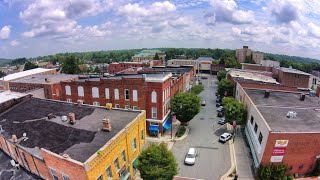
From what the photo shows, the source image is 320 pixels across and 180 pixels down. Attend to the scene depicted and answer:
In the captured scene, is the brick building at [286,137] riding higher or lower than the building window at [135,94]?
lower

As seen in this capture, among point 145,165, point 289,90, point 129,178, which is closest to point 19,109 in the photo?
point 129,178

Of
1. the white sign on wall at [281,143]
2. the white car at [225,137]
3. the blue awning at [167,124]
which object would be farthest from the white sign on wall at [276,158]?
the blue awning at [167,124]

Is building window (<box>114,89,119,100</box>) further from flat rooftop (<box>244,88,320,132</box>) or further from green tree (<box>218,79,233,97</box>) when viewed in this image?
green tree (<box>218,79,233,97</box>)

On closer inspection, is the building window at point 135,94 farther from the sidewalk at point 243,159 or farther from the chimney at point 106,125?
the sidewalk at point 243,159

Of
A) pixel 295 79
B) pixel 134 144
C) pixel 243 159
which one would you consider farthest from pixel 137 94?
pixel 295 79

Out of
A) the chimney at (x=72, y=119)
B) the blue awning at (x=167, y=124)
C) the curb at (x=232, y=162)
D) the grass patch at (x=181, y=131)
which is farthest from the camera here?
the blue awning at (x=167, y=124)
